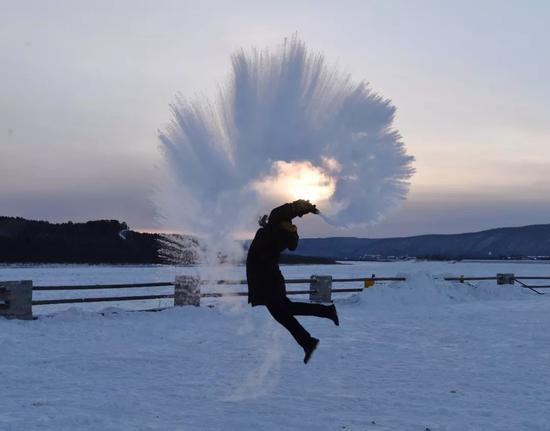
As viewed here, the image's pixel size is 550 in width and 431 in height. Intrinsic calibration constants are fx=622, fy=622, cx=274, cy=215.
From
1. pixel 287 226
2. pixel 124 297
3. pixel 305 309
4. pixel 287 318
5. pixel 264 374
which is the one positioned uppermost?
pixel 287 226

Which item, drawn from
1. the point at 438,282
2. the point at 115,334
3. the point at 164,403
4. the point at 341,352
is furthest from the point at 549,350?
the point at 438,282

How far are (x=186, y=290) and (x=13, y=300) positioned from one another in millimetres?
5156

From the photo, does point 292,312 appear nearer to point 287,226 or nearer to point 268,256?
point 268,256

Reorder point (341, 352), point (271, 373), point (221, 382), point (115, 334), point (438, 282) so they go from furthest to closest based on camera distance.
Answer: point (438, 282) → point (115, 334) → point (341, 352) → point (271, 373) → point (221, 382)

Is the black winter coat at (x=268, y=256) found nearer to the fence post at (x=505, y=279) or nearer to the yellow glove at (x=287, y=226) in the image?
the yellow glove at (x=287, y=226)

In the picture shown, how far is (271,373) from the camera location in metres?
9.10

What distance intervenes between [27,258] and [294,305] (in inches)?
5162

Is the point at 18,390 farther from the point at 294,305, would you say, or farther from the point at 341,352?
the point at 341,352

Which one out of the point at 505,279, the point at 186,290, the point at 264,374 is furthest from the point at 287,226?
the point at 505,279

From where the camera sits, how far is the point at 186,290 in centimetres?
1861

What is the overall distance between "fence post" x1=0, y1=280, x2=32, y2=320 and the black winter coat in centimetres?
967

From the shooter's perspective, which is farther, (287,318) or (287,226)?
(287,318)

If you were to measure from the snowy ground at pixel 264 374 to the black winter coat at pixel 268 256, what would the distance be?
1250mm

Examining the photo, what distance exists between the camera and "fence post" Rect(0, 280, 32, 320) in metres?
15.0
